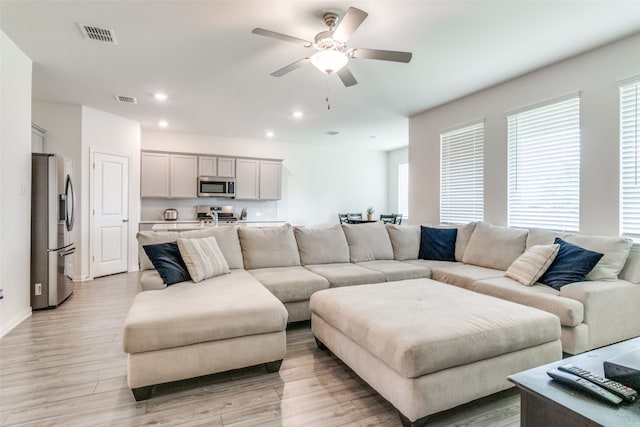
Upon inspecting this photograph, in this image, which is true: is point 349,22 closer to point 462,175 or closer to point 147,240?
point 147,240

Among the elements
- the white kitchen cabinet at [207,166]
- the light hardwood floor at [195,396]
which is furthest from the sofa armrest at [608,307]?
the white kitchen cabinet at [207,166]

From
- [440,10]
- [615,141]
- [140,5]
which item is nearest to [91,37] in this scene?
[140,5]

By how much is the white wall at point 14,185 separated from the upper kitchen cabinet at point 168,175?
270 cm

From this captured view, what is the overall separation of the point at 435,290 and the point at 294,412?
1.38 metres

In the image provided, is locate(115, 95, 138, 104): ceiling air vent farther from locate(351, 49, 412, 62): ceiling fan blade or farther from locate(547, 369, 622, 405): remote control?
locate(547, 369, 622, 405): remote control

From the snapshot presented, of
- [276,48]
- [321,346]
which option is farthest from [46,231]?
[321,346]

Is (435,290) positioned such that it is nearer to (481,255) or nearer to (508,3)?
(481,255)

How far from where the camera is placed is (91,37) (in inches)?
117

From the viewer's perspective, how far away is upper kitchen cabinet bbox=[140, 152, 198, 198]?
6168mm

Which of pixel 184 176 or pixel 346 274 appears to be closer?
pixel 346 274

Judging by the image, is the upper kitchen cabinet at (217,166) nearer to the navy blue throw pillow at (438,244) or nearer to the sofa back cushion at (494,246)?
the navy blue throw pillow at (438,244)

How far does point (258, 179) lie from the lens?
7.08 meters

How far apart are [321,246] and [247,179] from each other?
3672mm

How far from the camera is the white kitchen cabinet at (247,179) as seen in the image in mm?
6917
